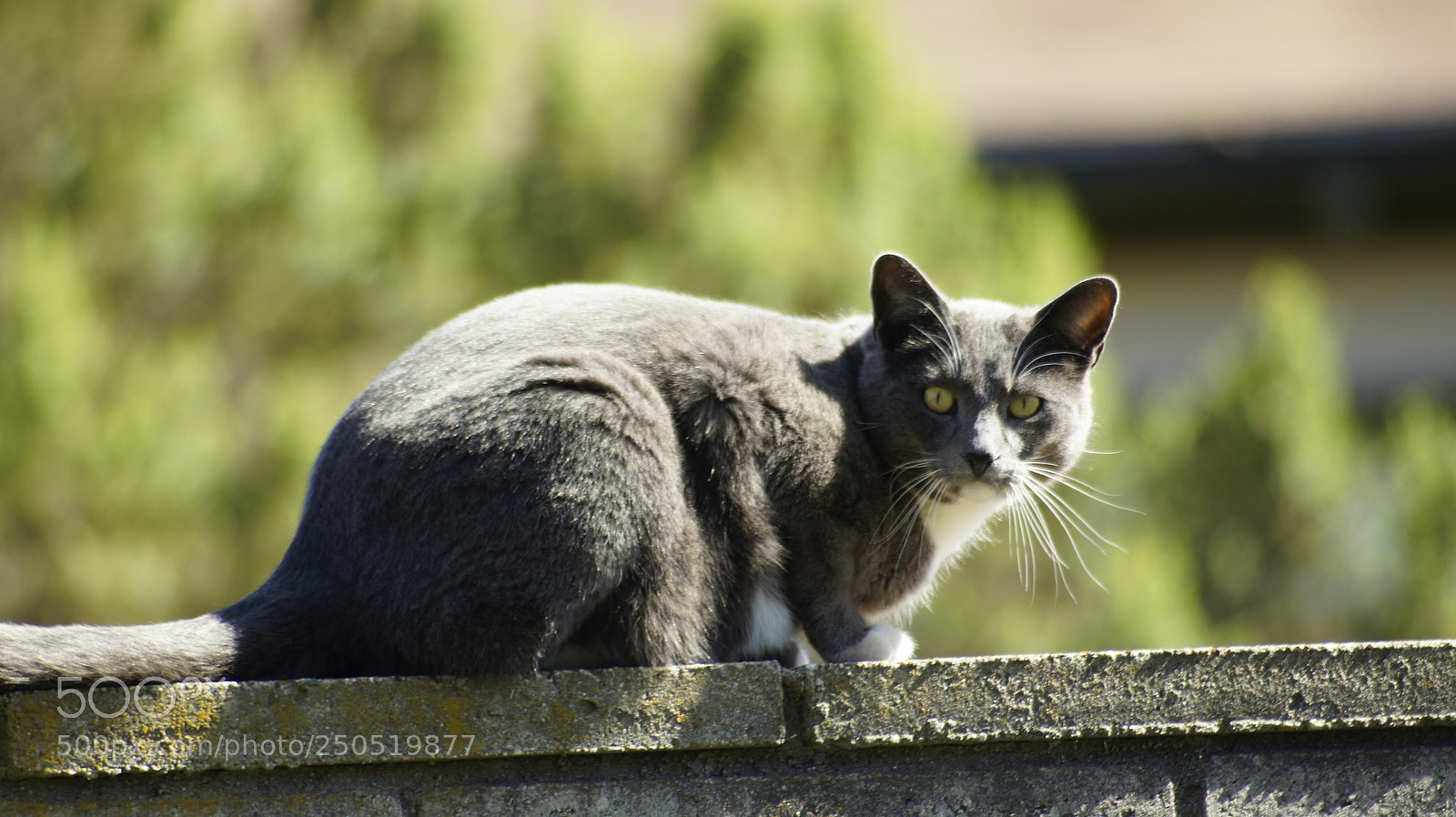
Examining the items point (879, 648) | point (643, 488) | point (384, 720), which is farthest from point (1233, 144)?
point (384, 720)

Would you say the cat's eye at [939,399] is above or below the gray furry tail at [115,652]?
above

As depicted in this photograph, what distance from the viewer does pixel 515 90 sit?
19.1ft

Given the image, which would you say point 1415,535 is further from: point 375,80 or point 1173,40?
point 375,80

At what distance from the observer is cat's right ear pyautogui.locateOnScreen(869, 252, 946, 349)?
2213 millimetres

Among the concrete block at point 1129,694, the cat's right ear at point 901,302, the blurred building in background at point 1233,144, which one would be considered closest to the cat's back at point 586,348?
the cat's right ear at point 901,302

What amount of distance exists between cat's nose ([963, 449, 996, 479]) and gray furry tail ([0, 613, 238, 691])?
122cm

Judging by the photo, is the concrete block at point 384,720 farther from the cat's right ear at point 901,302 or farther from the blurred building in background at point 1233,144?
the blurred building in background at point 1233,144

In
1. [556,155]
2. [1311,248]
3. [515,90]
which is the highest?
[515,90]

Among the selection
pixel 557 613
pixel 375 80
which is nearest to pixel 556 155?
pixel 375 80

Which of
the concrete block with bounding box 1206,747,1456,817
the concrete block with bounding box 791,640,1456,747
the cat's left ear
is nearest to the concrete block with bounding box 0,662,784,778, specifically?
the concrete block with bounding box 791,640,1456,747

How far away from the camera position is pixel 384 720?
161cm

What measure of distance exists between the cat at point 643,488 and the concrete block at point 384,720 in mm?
53

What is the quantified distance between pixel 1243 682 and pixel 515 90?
486 centimetres

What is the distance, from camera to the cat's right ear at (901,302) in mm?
2213
